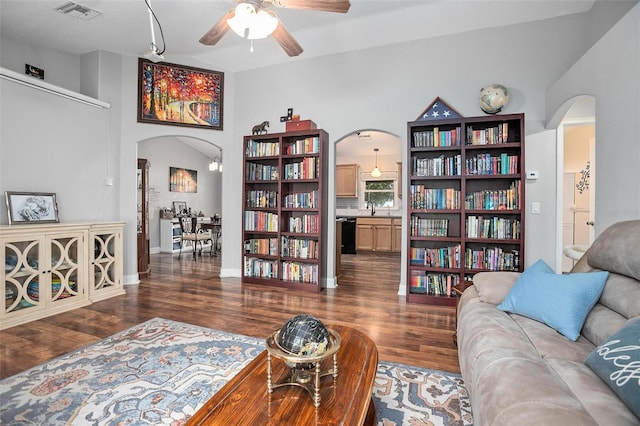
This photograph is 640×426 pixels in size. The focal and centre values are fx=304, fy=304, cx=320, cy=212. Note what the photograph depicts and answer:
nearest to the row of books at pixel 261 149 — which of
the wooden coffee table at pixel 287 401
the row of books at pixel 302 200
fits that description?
the row of books at pixel 302 200

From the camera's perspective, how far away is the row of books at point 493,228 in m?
3.37

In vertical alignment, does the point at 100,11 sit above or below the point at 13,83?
above

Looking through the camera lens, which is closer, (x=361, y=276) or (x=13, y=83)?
(x=13, y=83)

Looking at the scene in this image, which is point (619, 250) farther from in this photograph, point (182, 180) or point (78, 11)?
point (182, 180)

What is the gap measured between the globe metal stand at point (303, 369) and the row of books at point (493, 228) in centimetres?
276

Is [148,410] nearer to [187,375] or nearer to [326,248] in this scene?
→ [187,375]

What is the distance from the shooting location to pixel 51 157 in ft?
11.8

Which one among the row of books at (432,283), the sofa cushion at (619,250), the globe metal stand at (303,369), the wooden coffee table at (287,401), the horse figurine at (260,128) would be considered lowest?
the row of books at (432,283)

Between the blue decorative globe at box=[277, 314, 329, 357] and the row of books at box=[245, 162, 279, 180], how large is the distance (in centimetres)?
331

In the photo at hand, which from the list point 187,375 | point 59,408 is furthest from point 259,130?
point 59,408

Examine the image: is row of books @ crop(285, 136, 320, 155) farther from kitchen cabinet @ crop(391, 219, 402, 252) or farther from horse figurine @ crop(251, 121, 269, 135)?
kitchen cabinet @ crop(391, 219, 402, 252)

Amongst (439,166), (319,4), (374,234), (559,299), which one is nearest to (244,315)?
(559,299)

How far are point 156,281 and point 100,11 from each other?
11.3 ft

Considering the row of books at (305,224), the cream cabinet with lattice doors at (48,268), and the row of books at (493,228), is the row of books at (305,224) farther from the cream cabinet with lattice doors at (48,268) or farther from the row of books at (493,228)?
the cream cabinet with lattice doors at (48,268)
